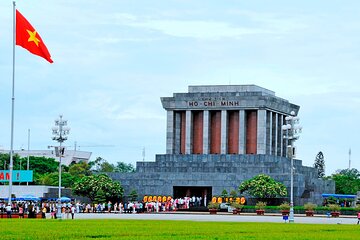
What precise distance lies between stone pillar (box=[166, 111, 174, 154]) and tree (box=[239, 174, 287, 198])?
1601 centimetres

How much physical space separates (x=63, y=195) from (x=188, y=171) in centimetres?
1456

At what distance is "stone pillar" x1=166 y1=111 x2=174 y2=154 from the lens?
107250 millimetres

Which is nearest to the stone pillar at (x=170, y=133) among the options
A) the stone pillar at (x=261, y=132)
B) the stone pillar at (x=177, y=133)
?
the stone pillar at (x=177, y=133)

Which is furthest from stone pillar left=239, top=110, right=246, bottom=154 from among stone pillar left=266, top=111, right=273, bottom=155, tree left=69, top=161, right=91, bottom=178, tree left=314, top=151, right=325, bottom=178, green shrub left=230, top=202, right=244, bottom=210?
tree left=314, top=151, right=325, bottom=178

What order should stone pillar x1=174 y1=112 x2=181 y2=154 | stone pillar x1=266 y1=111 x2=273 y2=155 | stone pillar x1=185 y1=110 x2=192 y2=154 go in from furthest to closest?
stone pillar x1=174 y1=112 x2=181 y2=154, stone pillar x1=185 y1=110 x2=192 y2=154, stone pillar x1=266 y1=111 x2=273 y2=155

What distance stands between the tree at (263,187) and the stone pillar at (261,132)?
9.54 meters

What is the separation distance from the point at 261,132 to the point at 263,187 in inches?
493

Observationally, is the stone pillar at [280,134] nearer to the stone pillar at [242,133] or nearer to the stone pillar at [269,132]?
the stone pillar at [269,132]

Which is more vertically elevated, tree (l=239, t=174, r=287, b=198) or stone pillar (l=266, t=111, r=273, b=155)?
stone pillar (l=266, t=111, r=273, b=155)

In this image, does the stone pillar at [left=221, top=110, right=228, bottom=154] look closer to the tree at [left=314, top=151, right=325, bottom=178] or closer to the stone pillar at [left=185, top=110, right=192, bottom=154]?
the stone pillar at [left=185, top=110, right=192, bottom=154]

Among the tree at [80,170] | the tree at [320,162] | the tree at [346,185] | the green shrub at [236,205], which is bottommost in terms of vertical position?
the green shrub at [236,205]

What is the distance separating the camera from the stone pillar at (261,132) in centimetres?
10206

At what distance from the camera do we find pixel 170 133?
353ft

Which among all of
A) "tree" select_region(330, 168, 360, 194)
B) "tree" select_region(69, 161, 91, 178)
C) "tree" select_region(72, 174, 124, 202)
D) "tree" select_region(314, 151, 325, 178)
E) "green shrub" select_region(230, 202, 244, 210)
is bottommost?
"green shrub" select_region(230, 202, 244, 210)
